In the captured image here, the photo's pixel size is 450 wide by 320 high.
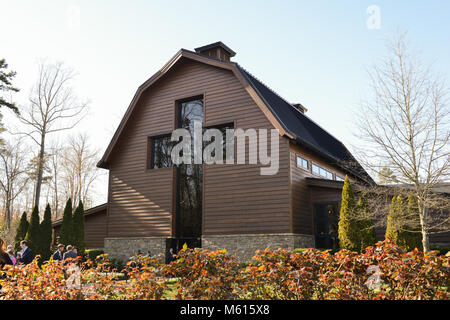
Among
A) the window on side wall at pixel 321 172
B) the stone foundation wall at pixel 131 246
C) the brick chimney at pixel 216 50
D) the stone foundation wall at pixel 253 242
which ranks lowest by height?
the stone foundation wall at pixel 131 246

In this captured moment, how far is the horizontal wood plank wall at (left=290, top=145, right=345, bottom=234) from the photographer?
52.5 ft

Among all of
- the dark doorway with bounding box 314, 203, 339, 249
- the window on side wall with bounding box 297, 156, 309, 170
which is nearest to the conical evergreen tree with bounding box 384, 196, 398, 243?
the dark doorway with bounding box 314, 203, 339, 249

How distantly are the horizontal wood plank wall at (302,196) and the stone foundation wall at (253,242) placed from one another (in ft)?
1.49

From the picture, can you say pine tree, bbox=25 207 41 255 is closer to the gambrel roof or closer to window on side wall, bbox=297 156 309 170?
the gambrel roof

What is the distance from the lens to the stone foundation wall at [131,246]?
18.2 metres

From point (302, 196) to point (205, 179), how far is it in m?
4.29

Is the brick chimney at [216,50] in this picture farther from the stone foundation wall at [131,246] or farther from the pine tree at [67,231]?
the pine tree at [67,231]

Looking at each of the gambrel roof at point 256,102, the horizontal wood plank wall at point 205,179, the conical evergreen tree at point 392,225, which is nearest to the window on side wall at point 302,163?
the gambrel roof at point 256,102

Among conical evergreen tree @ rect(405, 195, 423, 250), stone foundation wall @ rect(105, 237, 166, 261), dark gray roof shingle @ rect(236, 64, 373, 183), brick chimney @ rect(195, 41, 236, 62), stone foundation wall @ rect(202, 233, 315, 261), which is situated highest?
brick chimney @ rect(195, 41, 236, 62)

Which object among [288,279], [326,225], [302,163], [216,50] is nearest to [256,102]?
[302,163]

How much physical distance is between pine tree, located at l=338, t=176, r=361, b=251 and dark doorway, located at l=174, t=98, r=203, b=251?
20.9 ft

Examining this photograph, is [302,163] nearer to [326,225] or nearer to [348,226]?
[326,225]
